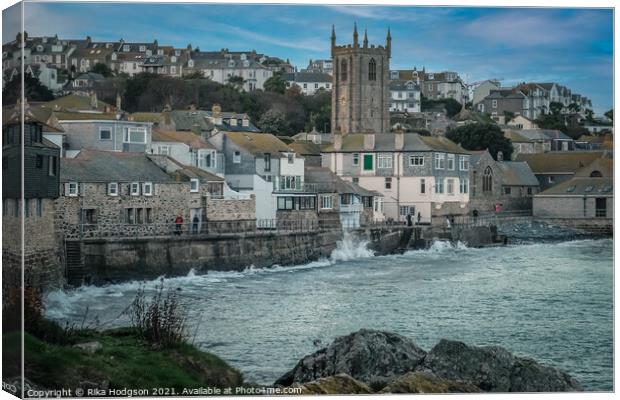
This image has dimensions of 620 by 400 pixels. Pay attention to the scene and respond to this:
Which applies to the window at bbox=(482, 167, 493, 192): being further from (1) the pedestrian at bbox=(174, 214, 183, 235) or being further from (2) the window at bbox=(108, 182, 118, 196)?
(2) the window at bbox=(108, 182, 118, 196)

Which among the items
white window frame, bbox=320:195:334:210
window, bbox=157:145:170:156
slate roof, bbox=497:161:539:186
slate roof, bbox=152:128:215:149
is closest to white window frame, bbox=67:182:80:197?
window, bbox=157:145:170:156

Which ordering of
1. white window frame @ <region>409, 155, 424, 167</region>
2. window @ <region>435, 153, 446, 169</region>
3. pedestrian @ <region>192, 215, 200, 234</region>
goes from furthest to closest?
white window frame @ <region>409, 155, 424, 167</region> < window @ <region>435, 153, 446, 169</region> < pedestrian @ <region>192, 215, 200, 234</region>

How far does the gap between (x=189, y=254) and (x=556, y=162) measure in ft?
34.4

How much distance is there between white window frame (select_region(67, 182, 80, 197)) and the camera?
22380 mm

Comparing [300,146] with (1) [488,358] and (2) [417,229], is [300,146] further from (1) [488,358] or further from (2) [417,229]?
(1) [488,358]

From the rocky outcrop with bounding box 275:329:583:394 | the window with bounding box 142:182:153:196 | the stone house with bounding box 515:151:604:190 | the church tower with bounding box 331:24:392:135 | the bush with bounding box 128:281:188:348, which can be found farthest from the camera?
the church tower with bounding box 331:24:392:135

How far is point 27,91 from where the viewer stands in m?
18.3

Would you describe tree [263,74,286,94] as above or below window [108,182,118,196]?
above

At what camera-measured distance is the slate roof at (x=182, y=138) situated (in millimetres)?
26455

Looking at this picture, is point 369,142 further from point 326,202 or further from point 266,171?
point 266,171

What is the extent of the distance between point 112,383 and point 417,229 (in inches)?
760

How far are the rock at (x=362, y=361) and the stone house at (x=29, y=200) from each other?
144 inches

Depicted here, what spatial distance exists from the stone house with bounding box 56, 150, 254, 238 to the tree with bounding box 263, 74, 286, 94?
8.39 feet

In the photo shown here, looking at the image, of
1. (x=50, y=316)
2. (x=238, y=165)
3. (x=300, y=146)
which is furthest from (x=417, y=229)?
(x=50, y=316)
